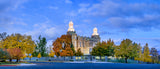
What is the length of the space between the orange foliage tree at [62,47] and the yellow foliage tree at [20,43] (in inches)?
408

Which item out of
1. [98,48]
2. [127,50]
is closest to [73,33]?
[98,48]

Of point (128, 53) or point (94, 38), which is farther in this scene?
point (94, 38)

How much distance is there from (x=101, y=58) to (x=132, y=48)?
48.9ft

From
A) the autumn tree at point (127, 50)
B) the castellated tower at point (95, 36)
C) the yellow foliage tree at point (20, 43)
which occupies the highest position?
the castellated tower at point (95, 36)

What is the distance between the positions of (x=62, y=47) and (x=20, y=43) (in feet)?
54.4

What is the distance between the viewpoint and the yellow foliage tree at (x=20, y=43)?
219 feet

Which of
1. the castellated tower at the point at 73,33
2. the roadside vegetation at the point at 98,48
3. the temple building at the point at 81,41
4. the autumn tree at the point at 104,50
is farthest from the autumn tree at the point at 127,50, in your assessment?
the temple building at the point at 81,41

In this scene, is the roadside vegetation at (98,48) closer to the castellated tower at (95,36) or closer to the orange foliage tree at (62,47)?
the orange foliage tree at (62,47)

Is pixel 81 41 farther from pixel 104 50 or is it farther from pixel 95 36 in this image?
pixel 104 50

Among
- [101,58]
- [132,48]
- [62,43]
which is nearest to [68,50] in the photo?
[62,43]

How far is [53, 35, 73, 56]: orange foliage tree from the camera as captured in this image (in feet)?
245

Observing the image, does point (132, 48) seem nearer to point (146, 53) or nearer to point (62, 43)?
point (146, 53)

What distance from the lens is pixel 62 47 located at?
7719 cm

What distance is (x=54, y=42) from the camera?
253ft
